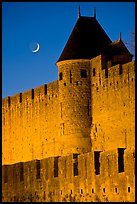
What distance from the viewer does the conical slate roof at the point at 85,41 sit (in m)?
45.1

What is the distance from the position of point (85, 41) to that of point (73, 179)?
12.2m

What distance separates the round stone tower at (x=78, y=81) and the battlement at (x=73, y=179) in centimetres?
708

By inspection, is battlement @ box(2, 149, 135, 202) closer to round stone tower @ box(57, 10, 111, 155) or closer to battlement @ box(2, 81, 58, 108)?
round stone tower @ box(57, 10, 111, 155)

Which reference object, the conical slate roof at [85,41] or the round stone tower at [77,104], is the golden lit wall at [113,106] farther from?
the conical slate roof at [85,41]

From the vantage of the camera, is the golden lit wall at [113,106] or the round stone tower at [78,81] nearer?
the golden lit wall at [113,106]

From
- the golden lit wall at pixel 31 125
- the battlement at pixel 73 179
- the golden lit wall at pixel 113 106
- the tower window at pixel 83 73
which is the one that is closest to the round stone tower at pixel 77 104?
the tower window at pixel 83 73

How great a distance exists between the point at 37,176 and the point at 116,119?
775 cm

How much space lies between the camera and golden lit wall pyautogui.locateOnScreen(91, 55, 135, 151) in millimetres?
42062

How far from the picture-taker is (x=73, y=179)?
34.0 meters

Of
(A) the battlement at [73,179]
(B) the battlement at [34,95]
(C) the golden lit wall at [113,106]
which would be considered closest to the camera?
(A) the battlement at [73,179]

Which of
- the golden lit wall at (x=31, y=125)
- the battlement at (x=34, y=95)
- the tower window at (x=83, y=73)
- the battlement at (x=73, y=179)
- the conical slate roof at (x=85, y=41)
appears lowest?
the battlement at (x=73, y=179)

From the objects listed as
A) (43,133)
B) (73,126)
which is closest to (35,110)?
(43,133)

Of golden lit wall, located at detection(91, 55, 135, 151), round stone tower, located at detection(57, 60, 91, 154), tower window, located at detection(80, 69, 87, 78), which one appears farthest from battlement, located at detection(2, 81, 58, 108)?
golden lit wall, located at detection(91, 55, 135, 151)

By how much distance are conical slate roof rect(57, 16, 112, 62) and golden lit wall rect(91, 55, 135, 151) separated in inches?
23.4
